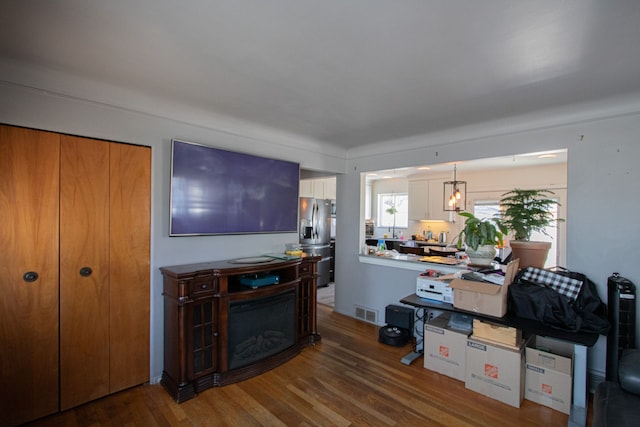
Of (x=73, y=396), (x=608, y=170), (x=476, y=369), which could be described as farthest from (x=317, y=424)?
(x=608, y=170)

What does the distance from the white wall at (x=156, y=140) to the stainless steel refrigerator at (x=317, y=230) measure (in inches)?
78.6

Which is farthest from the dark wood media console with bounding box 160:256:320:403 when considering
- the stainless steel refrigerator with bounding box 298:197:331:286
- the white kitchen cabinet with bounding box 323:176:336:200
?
the white kitchen cabinet with bounding box 323:176:336:200

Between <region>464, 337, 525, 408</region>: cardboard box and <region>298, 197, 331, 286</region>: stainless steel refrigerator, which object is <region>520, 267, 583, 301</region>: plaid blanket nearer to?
<region>464, 337, 525, 408</region>: cardboard box

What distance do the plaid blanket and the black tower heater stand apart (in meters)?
0.23

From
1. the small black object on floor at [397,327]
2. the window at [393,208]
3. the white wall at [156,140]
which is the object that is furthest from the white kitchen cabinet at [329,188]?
the small black object on floor at [397,327]

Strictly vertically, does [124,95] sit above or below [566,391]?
above

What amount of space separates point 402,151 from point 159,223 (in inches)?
113

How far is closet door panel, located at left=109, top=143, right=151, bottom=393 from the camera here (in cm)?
239

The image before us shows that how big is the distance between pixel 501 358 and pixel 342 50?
255cm

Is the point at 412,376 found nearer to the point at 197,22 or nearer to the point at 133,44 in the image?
the point at 197,22

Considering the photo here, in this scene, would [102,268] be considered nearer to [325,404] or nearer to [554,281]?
[325,404]

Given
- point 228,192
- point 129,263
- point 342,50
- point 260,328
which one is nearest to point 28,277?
point 129,263

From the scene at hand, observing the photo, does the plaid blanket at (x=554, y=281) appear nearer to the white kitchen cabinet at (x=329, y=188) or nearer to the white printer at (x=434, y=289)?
the white printer at (x=434, y=289)

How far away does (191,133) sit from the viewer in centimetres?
281
